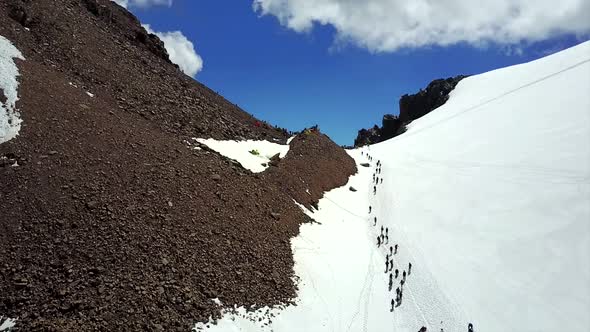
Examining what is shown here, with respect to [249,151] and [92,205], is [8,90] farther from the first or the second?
[249,151]

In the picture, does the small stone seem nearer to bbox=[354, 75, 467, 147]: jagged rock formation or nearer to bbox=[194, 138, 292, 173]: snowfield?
bbox=[194, 138, 292, 173]: snowfield

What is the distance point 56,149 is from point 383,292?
1379 centimetres

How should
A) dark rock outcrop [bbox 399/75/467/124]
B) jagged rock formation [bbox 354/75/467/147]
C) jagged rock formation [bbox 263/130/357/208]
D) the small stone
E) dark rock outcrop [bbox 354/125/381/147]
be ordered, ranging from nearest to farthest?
1. the small stone
2. jagged rock formation [bbox 263/130/357/208]
3. dark rock outcrop [bbox 399/75/467/124]
4. jagged rock formation [bbox 354/75/467/147]
5. dark rock outcrop [bbox 354/125/381/147]

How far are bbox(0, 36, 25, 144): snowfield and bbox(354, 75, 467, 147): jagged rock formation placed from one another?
64641mm

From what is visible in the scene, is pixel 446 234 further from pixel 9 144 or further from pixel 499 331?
pixel 9 144

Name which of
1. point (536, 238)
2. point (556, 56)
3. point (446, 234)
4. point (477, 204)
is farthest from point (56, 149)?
point (556, 56)

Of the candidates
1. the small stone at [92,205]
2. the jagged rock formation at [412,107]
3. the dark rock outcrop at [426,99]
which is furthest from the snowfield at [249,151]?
the dark rock outcrop at [426,99]

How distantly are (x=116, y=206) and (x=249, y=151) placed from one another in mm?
11983

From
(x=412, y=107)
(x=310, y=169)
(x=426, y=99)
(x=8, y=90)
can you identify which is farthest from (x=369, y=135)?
(x=8, y=90)

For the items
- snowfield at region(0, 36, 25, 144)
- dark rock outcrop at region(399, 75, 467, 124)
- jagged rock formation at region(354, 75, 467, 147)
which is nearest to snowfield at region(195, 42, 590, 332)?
snowfield at region(0, 36, 25, 144)

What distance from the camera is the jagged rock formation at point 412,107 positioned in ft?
263

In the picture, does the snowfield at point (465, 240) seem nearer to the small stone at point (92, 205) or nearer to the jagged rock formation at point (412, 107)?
the small stone at point (92, 205)

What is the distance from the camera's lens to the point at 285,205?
2084 centimetres

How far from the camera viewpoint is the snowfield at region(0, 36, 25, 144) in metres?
15.1
